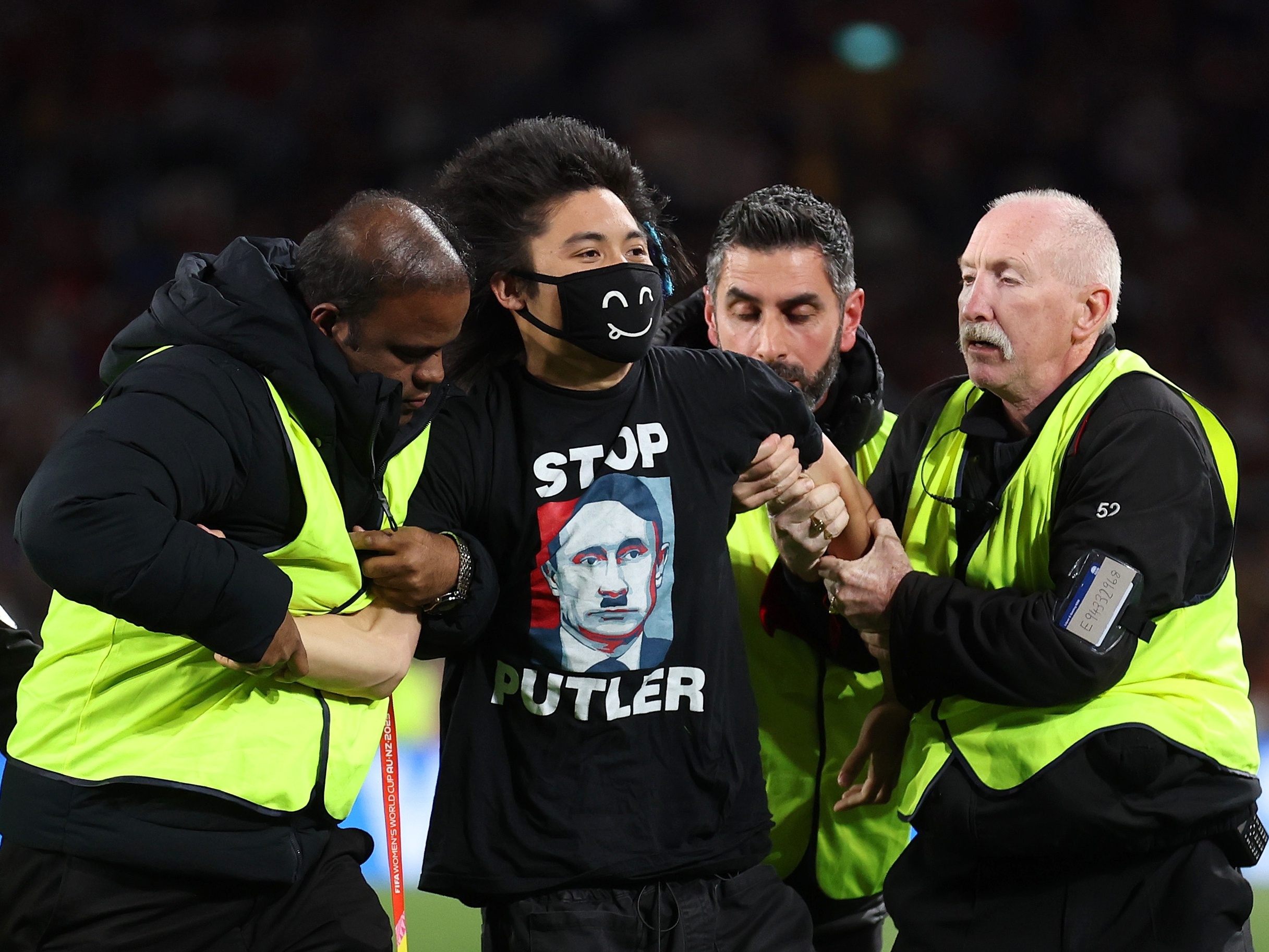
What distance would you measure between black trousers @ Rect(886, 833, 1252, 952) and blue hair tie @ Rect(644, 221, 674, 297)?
1.17 m

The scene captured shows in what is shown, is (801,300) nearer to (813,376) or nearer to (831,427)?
(813,376)

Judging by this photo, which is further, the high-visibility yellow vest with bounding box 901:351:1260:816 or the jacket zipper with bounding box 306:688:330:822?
the high-visibility yellow vest with bounding box 901:351:1260:816

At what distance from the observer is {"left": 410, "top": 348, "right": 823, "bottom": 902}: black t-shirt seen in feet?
7.91

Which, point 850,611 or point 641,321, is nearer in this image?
point 641,321

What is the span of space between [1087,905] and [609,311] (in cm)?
136

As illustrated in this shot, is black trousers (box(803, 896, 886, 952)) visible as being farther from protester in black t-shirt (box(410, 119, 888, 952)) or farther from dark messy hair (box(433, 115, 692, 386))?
dark messy hair (box(433, 115, 692, 386))

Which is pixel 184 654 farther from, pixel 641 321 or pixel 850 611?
pixel 850 611

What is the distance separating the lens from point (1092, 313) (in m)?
2.74

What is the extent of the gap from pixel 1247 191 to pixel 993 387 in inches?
247

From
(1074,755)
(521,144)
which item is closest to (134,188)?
(521,144)

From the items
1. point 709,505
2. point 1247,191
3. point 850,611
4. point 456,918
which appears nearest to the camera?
point 709,505

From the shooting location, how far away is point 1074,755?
245 centimetres

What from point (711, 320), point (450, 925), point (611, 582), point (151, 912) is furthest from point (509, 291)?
point (450, 925)

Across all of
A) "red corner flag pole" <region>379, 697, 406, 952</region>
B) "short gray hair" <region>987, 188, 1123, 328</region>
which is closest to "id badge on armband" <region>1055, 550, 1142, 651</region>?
"short gray hair" <region>987, 188, 1123, 328</region>
